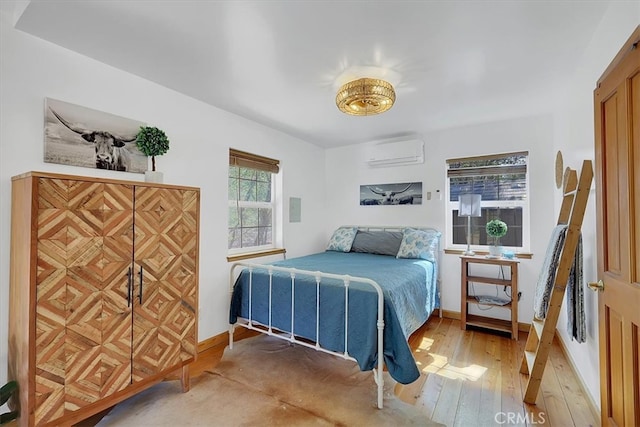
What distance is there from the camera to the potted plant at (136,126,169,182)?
209 cm

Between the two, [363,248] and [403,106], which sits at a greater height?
[403,106]

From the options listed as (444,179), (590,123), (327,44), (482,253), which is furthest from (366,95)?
(482,253)

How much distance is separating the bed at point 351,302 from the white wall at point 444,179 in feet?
1.46

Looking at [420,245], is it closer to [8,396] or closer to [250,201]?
[250,201]

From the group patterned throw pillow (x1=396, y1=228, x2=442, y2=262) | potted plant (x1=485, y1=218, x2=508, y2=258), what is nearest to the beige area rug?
patterned throw pillow (x1=396, y1=228, x2=442, y2=262)

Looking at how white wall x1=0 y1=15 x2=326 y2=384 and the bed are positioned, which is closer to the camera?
white wall x1=0 y1=15 x2=326 y2=384

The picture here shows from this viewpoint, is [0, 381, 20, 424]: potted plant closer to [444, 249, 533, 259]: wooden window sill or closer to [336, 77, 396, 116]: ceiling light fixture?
[336, 77, 396, 116]: ceiling light fixture

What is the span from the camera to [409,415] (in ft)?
5.81

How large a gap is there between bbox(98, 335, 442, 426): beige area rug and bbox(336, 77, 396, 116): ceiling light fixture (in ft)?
6.89

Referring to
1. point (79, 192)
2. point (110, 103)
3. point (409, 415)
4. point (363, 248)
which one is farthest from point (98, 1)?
point (363, 248)

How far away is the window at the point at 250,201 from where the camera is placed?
307 cm

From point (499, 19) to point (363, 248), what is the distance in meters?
2.69

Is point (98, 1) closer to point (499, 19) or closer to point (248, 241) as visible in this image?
point (499, 19)

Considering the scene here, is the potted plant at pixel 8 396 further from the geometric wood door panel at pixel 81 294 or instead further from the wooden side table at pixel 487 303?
the wooden side table at pixel 487 303
